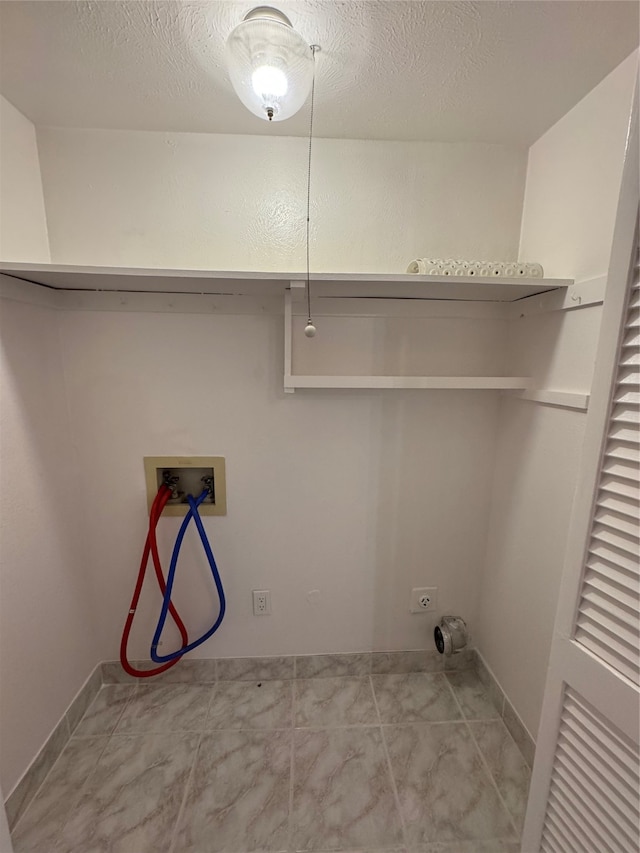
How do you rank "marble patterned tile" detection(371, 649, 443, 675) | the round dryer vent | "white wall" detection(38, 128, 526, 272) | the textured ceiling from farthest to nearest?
"marble patterned tile" detection(371, 649, 443, 675) < the round dryer vent < "white wall" detection(38, 128, 526, 272) < the textured ceiling

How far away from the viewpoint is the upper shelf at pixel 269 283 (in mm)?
1028

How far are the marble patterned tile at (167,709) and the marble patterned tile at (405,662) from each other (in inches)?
27.8

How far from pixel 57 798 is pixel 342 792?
2.88 feet

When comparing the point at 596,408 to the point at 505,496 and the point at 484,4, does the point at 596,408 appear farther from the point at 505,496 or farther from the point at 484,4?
the point at 484,4

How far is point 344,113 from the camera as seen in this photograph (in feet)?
3.67

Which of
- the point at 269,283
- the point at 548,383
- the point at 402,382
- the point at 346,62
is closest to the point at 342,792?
the point at 402,382

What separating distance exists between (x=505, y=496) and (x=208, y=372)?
1233mm

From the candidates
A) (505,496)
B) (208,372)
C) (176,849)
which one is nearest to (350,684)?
(176,849)

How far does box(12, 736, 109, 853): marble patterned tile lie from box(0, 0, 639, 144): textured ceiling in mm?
2081

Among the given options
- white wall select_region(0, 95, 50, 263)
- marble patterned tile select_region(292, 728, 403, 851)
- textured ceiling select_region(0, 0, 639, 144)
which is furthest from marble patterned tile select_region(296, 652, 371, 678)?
textured ceiling select_region(0, 0, 639, 144)

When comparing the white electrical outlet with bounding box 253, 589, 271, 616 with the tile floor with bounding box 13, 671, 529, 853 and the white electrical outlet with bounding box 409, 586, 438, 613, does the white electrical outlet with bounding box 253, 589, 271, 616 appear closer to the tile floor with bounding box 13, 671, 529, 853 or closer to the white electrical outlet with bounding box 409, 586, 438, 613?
the tile floor with bounding box 13, 671, 529, 853

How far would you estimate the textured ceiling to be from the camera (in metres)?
0.80

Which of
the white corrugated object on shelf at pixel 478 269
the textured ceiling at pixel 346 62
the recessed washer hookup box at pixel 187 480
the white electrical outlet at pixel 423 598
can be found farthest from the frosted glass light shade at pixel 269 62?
the white electrical outlet at pixel 423 598

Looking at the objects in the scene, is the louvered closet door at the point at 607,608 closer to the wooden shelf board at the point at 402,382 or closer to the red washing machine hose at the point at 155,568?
the wooden shelf board at the point at 402,382
